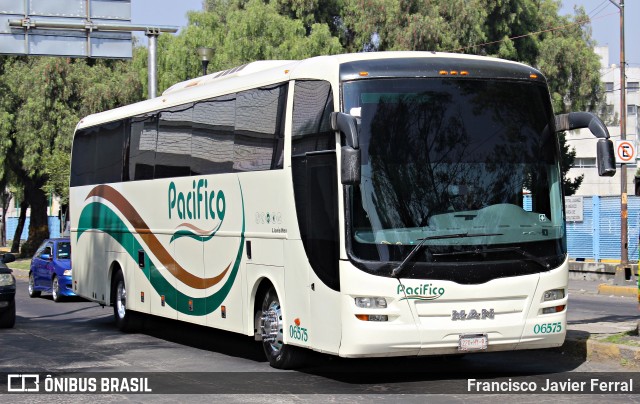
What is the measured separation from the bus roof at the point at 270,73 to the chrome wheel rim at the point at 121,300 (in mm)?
2988

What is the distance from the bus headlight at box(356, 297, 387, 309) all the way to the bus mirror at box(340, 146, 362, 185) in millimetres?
1179

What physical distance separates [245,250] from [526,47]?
3697cm

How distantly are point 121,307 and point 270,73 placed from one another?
6861mm

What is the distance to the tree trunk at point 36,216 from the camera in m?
49.1

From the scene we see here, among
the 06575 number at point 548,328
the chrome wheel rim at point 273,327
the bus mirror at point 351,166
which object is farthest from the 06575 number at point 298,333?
the 06575 number at point 548,328

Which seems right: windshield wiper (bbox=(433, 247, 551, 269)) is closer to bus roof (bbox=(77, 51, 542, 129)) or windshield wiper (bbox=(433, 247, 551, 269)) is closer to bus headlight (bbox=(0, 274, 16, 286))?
bus roof (bbox=(77, 51, 542, 129))

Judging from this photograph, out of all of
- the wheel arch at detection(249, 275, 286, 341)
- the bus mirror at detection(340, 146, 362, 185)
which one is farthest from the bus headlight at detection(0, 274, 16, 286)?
the bus mirror at detection(340, 146, 362, 185)

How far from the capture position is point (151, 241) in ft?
55.0

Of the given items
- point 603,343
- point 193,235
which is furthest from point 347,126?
point 193,235

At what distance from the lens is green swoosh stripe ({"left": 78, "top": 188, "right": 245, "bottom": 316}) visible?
14.1 metres

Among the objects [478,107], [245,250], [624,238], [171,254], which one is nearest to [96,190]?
[171,254]

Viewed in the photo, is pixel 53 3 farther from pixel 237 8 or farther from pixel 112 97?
pixel 237 8

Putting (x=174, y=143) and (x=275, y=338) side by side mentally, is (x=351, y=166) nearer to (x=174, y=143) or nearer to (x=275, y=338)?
(x=275, y=338)
